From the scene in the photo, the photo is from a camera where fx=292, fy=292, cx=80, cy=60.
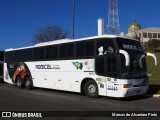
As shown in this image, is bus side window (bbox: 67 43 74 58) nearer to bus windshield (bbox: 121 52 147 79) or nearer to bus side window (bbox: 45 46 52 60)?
bus side window (bbox: 45 46 52 60)

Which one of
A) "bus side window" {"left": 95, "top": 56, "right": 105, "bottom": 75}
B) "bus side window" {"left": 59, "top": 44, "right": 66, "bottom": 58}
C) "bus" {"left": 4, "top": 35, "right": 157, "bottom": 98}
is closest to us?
"bus" {"left": 4, "top": 35, "right": 157, "bottom": 98}

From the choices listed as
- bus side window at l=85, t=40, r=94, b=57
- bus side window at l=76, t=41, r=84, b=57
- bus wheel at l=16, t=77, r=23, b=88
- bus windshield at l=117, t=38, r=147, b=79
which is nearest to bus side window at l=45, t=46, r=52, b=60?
bus side window at l=76, t=41, r=84, b=57

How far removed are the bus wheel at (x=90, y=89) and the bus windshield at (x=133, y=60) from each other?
205 cm

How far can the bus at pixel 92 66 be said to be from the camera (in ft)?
45.5

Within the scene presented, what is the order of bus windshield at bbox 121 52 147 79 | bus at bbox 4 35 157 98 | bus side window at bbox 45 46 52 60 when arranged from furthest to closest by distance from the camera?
bus side window at bbox 45 46 52 60 < bus at bbox 4 35 157 98 < bus windshield at bbox 121 52 147 79

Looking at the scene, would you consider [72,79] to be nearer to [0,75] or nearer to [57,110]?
[57,110]

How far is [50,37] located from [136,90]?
38.8m

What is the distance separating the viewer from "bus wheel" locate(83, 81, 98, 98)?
1514 cm

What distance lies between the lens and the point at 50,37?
170 ft

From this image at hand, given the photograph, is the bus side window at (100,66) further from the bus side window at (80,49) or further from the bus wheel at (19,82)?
the bus wheel at (19,82)

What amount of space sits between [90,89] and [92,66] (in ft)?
4.12

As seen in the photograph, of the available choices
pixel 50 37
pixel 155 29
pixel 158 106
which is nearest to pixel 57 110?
pixel 158 106

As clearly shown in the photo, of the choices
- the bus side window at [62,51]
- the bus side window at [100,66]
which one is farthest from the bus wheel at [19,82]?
the bus side window at [100,66]

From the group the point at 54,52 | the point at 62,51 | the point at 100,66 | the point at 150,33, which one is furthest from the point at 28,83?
the point at 150,33
